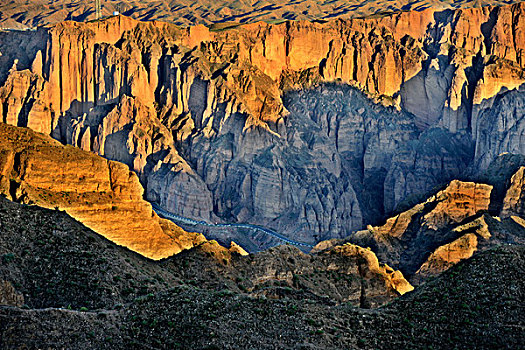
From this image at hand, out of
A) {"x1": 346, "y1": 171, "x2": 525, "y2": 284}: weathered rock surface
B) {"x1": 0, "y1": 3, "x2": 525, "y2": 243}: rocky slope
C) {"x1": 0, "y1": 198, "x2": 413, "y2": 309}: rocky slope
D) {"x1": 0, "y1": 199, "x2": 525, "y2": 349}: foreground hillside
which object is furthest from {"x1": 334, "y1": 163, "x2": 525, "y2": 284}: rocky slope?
{"x1": 0, "y1": 199, "x2": 525, "y2": 349}: foreground hillside

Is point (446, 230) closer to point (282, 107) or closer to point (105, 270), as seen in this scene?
point (105, 270)

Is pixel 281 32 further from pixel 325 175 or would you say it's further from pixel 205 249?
pixel 205 249

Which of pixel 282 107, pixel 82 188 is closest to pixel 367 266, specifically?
pixel 82 188

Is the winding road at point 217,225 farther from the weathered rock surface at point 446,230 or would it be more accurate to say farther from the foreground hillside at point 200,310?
the foreground hillside at point 200,310

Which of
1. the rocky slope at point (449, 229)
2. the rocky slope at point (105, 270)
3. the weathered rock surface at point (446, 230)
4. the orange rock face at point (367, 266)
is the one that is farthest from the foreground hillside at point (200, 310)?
the rocky slope at point (449, 229)

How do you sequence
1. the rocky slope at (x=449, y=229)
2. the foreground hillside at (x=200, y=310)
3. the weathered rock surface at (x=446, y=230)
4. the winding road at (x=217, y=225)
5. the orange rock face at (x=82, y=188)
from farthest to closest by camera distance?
the winding road at (x=217, y=225)
the rocky slope at (x=449, y=229)
the weathered rock surface at (x=446, y=230)
the orange rock face at (x=82, y=188)
the foreground hillside at (x=200, y=310)

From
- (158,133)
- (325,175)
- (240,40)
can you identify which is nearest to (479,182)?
(325,175)

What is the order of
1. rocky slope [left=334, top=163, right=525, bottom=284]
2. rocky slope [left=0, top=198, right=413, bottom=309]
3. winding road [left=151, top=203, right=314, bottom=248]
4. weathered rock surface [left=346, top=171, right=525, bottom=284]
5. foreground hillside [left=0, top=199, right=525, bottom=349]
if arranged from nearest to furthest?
foreground hillside [left=0, top=199, right=525, bottom=349]
rocky slope [left=0, top=198, right=413, bottom=309]
weathered rock surface [left=346, top=171, right=525, bottom=284]
rocky slope [left=334, top=163, right=525, bottom=284]
winding road [left=151, top=203, right=314, bottom=248]

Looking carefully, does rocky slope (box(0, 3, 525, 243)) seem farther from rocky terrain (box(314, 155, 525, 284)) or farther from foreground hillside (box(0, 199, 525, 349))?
foreground hillside (box(0, 199, 525, 349))
